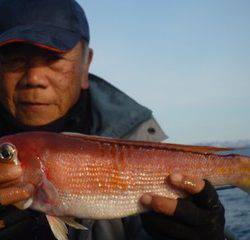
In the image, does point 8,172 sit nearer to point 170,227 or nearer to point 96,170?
point 96,170

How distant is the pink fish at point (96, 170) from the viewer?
4168 millimetres

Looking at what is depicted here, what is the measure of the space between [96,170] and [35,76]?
1500mm

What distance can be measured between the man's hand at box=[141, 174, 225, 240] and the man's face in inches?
64.3

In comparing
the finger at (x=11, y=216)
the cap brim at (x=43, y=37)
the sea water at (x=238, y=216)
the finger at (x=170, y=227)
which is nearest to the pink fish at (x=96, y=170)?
the finger at (x=170, y=227)

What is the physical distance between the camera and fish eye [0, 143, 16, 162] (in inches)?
162

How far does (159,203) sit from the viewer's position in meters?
4.34

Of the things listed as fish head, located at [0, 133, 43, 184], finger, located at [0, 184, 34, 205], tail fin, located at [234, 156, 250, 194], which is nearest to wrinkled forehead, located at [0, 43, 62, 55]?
fish head, located at [0, 133, 43, 184]

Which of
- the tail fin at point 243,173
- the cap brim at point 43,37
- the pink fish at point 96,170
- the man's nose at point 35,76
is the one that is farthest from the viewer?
the man's nose at point 35,76

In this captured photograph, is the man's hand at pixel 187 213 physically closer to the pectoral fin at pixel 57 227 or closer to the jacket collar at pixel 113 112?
the pectoral fin at pixel 57 227

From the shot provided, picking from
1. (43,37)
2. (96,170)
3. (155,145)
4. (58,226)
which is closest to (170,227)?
(155,145)

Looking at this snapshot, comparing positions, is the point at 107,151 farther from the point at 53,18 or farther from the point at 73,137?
the point at 53,18

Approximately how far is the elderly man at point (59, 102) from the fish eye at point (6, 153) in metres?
1.04

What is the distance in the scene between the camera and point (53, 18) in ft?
17.9

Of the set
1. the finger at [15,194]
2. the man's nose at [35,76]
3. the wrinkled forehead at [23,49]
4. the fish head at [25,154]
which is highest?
the wrinkled forehead at [23,49]
